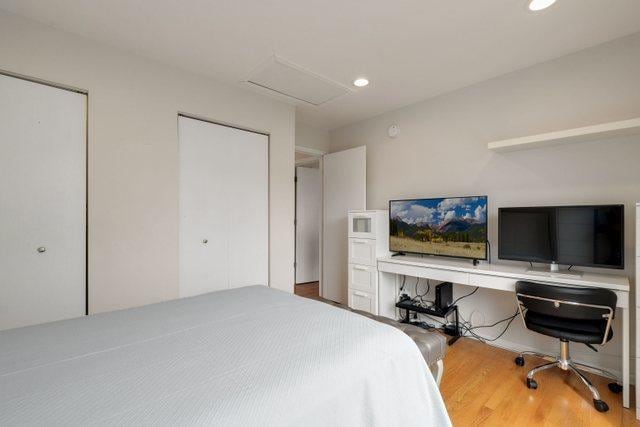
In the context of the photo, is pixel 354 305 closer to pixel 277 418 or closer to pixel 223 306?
pixel 223 306

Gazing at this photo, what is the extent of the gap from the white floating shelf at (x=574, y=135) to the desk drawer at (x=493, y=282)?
1.08 m

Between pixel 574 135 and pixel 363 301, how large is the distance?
2360mm

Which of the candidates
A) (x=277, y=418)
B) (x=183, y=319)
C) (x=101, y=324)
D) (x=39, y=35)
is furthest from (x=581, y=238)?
(x=39, y=35)

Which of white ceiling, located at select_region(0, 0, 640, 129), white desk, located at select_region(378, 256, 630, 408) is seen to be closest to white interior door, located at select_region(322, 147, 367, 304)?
white desk, located at select_region(378, 256, 630, 408)

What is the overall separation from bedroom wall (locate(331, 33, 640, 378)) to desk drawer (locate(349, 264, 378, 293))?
864 millimetres

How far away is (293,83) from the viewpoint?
9.08 feet

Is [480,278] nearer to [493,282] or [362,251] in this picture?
[493,282]

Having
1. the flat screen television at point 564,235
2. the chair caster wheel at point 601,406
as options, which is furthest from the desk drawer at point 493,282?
the chair caster wheel at point 601,406

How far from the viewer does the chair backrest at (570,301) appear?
1777 millimetres

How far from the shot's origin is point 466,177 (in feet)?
9.61

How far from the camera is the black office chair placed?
179 cm

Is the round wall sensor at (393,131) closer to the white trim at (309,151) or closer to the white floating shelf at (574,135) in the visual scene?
the white trim at (309,151)

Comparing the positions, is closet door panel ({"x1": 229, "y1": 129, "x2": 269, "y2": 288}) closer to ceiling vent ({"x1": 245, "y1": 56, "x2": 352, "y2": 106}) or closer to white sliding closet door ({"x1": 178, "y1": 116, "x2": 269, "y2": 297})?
white sliding closet door ({"x1": 178, "y1": 116, "x2": 269, "y2": 297})

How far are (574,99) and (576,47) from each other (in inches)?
15.0
